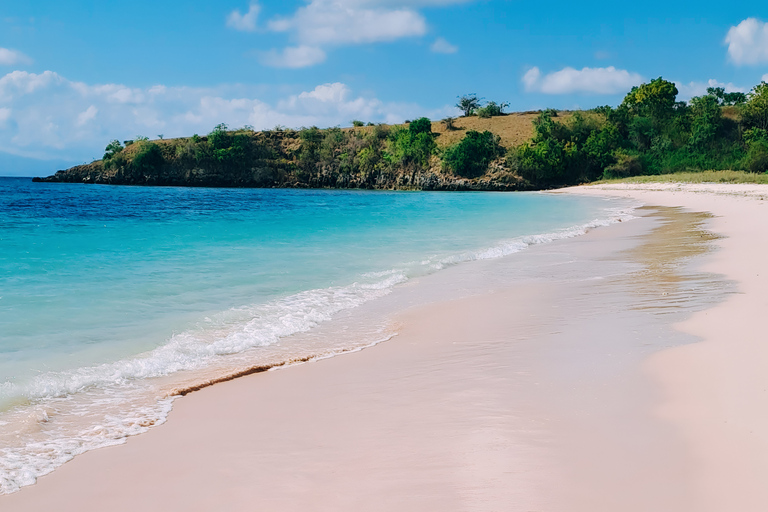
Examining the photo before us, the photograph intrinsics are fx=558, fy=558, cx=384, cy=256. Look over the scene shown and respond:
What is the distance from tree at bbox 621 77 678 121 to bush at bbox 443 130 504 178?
18956 mm

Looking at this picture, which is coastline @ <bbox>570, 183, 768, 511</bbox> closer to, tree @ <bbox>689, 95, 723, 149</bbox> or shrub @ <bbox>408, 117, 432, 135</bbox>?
tree @ <bbox>689, 95, 723, 149</bbox>

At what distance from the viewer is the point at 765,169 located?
50.3 meters

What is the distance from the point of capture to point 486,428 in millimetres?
3645

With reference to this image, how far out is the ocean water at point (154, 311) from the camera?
170 inches

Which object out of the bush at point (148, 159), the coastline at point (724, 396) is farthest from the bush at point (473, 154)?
the coastline at point (724, 396)

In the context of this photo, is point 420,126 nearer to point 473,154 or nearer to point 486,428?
point 473,154

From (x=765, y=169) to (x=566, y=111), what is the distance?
33435mm

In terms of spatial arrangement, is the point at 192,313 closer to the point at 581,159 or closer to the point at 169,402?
the point at 169,402

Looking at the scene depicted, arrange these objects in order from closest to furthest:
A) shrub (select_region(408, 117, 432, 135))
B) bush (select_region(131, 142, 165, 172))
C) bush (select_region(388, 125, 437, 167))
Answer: bush (select_region(388, 125, 437, 167))
shrub (select_region(408, 117, 432, 135))
bush (select_region(131, 142, 165, 172))

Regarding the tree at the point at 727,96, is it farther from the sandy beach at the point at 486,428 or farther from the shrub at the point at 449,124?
the sandy beach at the point at 486,428

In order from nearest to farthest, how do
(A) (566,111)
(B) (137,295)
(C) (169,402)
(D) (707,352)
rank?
(C) (169,402) → (D) (707,352) → (B) (137,295) → (A) (566,111)

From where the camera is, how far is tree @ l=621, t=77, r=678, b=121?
224ft

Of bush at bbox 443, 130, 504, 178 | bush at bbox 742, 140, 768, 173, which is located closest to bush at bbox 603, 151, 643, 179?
bush at bbox 742, 140, 768, 173

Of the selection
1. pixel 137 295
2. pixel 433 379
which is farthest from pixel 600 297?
pixel 137 295
